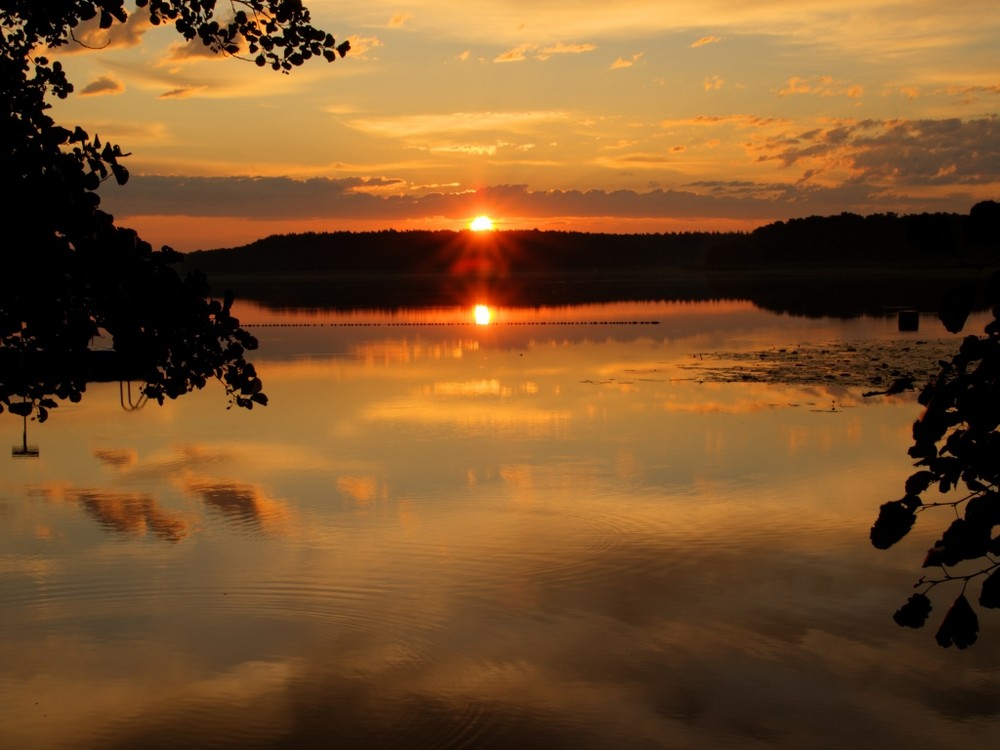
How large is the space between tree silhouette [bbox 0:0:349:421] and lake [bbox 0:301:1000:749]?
8.28 feet

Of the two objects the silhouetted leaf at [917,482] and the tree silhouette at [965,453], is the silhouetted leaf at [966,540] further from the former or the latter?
the silhouetted leaf at [917,482]

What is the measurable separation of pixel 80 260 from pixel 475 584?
17.9ft

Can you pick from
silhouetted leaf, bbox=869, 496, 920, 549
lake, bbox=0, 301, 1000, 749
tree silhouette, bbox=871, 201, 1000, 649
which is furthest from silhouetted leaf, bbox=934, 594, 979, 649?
lake, bbox=0, 301, 1000, 749

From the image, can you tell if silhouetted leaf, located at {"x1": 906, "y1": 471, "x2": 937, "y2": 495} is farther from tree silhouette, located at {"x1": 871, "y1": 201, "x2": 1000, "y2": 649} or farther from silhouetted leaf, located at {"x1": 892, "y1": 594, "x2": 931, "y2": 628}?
silhouetted leaf, located at {"x1": 892, "y1": 594, "x2": 931, "y2": 628}

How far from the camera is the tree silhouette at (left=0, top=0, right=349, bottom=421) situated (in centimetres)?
708

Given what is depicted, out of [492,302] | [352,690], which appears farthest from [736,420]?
[492,302]

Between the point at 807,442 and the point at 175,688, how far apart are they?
1253cm

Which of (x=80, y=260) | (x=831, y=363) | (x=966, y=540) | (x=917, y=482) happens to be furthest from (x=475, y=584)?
(x=831, y=363)

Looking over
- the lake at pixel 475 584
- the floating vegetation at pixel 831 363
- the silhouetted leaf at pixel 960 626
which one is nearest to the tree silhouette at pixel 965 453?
the silhouetted leaf at pixel 960 626

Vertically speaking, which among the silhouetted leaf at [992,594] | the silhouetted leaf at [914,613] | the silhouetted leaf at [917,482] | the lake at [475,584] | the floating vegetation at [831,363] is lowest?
the lake at [475,584]

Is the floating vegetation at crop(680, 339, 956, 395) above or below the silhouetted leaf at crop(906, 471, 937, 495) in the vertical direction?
below

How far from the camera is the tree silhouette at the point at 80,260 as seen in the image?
7082 mm

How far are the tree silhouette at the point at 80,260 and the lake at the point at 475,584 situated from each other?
2524 millimetres

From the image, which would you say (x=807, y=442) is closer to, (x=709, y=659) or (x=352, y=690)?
(x=709, y=659)
